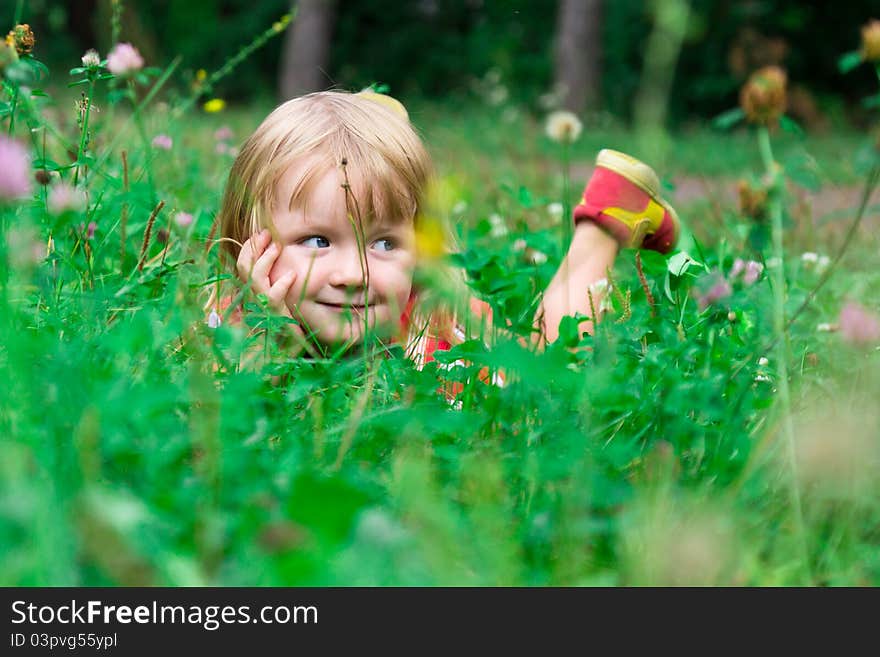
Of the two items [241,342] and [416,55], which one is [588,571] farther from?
[416,55]

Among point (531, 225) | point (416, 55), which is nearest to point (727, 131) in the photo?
point (416, 55)

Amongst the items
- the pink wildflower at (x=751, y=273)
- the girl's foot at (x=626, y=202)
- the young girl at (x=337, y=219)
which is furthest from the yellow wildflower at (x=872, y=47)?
the girl's foot at (x=626, y=202)

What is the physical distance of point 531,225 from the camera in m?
3.42

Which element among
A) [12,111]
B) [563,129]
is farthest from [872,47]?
[12,111]

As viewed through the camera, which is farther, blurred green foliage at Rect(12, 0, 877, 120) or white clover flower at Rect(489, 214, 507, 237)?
blurred green foliage at Rect(12, 0, 877, 120)

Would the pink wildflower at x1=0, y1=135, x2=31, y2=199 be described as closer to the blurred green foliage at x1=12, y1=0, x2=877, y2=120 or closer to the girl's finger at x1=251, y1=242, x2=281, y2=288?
the girl's finger at x1=251, y1=242, x2=281, y2=288

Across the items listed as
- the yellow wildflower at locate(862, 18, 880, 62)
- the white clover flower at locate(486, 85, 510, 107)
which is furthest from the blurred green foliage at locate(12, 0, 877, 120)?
the yellow wildflower at locate(862, 18, 880, 62)

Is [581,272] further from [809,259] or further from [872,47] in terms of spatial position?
[872,47]

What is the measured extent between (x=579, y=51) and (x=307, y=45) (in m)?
3.51

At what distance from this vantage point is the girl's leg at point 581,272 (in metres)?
2.31

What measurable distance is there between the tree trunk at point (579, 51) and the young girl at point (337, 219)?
1033cm

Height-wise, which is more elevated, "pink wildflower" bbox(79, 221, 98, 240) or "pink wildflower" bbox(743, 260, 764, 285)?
"pink wildflower" bbox(743, 260, 764, 285)

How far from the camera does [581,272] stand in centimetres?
245

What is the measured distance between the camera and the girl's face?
1918 mm
